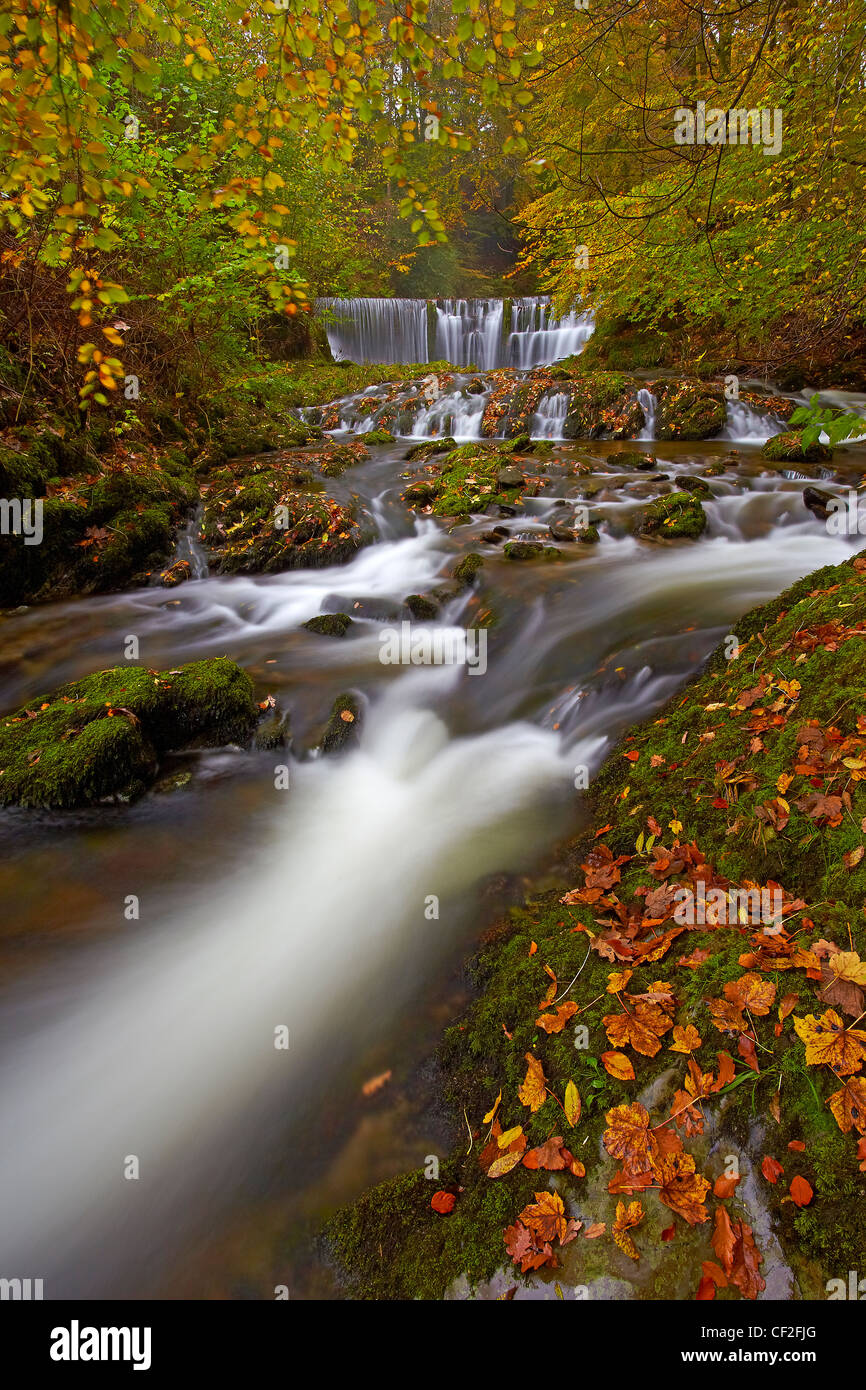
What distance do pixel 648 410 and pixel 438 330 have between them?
15.4 metres

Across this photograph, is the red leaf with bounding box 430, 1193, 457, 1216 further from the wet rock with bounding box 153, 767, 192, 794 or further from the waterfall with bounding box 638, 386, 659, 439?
the waterfall with bounding box 638, 386, 659, 439

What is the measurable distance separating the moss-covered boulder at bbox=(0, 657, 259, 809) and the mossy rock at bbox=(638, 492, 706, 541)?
5.82m

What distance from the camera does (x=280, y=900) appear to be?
13.2 feet

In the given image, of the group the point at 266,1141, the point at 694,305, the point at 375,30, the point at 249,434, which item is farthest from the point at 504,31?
the point at 249,434

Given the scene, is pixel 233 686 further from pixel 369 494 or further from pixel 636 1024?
pixel 369 494

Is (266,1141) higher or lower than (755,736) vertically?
lower

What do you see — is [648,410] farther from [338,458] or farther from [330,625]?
[330,625]

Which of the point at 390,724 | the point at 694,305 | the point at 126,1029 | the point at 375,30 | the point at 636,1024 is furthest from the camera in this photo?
the point at 694,305

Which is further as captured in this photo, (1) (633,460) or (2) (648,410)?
(2) (648,410)

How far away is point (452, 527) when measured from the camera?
9148 millimetres

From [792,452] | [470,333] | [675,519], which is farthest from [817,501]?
[470,333]

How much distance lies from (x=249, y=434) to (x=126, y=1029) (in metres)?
12.6

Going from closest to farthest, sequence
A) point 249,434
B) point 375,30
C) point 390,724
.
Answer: point 375,30
point 390,724
point 249,434

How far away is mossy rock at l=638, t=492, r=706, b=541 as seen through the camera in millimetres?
8055
